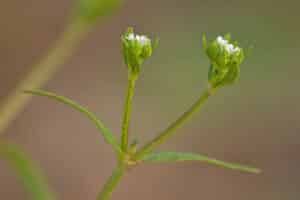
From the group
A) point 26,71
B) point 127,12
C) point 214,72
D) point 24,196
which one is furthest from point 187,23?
point 214,72

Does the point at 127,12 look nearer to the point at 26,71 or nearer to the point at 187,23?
the point at 187,23

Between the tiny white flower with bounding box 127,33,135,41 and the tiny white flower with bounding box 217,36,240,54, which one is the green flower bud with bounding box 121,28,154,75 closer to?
the tiny white flower with bounding box 127,33,135,41

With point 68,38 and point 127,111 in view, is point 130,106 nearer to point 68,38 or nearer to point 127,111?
point 127,111

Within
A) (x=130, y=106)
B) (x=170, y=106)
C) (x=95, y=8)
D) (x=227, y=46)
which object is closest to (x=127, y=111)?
(x=130, y=106)

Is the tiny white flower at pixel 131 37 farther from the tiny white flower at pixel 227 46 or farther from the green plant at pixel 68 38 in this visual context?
the green plant at pixel 68 38

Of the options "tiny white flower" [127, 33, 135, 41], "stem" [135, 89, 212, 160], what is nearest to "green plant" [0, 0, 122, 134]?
"tiny white flower" [127, 33, 135, 41]

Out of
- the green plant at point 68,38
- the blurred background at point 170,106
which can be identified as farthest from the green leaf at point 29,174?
the blurred background at point 170,106
